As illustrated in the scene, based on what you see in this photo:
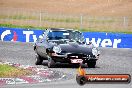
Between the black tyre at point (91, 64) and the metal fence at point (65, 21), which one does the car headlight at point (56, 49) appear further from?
the metal fence at point (65, 21)

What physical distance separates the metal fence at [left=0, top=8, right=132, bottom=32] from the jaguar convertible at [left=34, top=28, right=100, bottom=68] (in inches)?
907

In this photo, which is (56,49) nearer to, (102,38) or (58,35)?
(58,35)

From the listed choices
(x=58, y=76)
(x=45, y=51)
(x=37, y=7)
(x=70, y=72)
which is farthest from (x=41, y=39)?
(x=37, y=7)

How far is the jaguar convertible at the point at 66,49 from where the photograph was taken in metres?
17.8

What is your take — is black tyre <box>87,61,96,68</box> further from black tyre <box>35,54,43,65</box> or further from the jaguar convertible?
black tyre <box>35,54,43,65</box>

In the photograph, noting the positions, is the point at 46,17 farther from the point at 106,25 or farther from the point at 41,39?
the point at 41,39

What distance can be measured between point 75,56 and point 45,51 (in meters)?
1.29

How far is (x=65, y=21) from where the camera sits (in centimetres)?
4959

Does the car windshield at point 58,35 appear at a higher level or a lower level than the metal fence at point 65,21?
higher

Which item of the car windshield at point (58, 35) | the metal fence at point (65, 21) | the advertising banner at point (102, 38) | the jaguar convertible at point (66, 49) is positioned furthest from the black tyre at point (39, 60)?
the metal fence at point (65, 21)

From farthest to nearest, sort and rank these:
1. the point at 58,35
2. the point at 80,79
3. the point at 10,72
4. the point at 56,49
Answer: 1. the point at 58,35
2. the point at 56,49
3. the point at 10,72
4. the point at 80,79

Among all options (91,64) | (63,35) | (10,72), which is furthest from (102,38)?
(10,72)

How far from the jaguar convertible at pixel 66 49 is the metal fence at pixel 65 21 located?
23.0 metres

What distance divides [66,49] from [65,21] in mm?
31855
